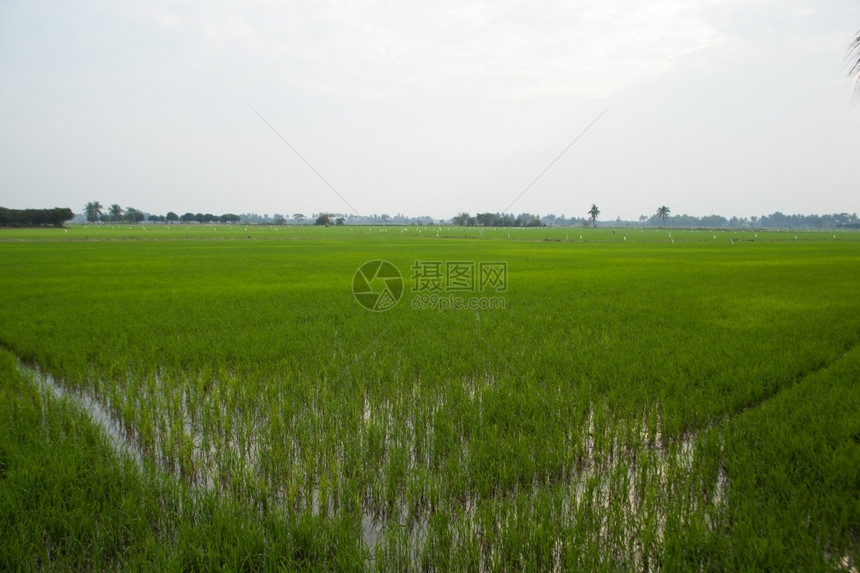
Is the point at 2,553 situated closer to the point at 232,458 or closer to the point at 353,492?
the point at 232,458

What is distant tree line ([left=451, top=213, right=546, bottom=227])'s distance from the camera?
108731 mm

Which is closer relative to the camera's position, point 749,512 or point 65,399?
point 749,512

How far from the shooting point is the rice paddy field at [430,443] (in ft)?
7.88

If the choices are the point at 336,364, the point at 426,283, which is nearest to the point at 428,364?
the point at 336,364

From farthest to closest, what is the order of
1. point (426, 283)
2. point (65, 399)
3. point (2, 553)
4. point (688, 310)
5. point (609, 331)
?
point (426, 283) → point (688, 310) → point (609, 331) → point (65, 399) → point (2, 553)

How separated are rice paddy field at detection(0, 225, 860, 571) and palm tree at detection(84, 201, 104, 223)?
141 metres

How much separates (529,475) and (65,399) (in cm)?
451

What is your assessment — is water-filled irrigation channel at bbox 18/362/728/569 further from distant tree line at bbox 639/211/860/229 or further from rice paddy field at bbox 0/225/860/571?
distant tree line at bbox 639/211/860/229

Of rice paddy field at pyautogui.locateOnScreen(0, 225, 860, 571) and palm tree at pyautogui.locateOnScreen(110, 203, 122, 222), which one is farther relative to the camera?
palm tree at pyautogui.locateOnScreen(110, 203, 122, 222)

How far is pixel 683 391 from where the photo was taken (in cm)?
454

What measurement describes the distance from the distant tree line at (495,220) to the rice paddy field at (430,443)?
102 m

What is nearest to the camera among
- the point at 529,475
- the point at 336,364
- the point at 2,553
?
the point at 2,553

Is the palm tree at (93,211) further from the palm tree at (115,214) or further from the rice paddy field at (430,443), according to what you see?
the rice paddy field at (430,443)

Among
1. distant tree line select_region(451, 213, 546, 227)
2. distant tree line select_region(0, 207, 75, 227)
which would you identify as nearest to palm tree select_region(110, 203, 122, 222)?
distant tree line select_region(0, 207, 75, 227)
